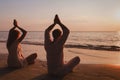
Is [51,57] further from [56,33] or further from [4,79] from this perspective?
[4,79]

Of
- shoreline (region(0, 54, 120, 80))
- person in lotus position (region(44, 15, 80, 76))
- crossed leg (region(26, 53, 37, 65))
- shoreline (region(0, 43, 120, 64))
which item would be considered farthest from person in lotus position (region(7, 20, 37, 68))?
shoreline (region(0, 43, 120, 64))

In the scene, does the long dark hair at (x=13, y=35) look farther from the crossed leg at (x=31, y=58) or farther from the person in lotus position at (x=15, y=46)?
the crossed leg at (x=31, y=58)

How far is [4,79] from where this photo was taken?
6.99 meters

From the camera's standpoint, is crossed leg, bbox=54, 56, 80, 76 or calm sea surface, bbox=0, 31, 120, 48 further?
calm sea surface, bbox=0, 31, 120, 48

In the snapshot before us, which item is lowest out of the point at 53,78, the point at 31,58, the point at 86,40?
the point at 86,40

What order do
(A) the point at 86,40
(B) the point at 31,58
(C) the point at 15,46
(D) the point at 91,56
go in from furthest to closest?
(A) the point at 86,40
(D) the point at 91,56
(B) the point at 31,58
(C) the point at 15,46

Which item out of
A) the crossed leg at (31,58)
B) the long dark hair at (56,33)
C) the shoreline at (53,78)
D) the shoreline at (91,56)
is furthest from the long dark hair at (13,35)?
the shoreline at (91,56)

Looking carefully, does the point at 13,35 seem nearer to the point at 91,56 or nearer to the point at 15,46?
the point at 15,46

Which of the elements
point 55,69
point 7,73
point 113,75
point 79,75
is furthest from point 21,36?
point 113,75

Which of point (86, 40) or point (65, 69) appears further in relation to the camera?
point (86, 40)

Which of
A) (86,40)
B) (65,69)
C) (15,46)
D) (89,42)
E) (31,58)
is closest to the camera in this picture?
(65,69)

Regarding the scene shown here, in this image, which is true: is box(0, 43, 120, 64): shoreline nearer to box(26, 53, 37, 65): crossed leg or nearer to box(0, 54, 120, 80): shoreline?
box(26, 53, 37, 65): crossed leg

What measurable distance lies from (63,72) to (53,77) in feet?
1.16

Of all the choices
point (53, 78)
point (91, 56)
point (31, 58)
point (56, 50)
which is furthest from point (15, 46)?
point (91, 56)
